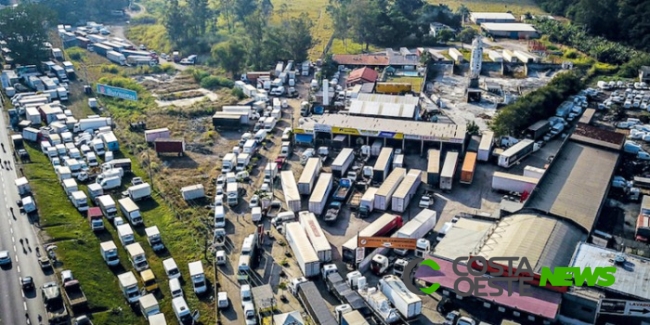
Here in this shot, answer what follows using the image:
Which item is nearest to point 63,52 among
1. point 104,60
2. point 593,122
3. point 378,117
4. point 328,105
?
point 104,60

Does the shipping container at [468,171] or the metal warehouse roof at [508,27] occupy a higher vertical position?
the metal warehouse roof at [508,27]

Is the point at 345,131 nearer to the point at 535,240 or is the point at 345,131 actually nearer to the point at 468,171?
the point at 468,171

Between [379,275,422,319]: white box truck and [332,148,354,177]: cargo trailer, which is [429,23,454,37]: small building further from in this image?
[379,275,422,319]: white box truck

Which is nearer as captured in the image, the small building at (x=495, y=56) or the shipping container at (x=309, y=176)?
the shipping container at (x=309, y=176)

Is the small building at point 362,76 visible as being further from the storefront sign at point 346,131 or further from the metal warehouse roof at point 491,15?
the metal warehouse roof at point 491,15

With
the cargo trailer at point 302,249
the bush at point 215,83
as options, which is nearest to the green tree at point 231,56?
the bush at point 215,83

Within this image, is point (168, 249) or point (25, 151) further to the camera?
point (25, 151)

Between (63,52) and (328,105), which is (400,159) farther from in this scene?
(63,52)
